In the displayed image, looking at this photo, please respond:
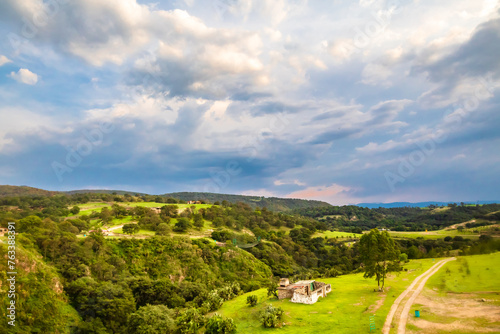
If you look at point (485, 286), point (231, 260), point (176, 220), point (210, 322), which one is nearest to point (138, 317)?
point (210, 322)

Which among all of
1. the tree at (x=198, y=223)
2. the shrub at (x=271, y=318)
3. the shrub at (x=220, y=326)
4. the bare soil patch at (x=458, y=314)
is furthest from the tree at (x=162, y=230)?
the bare soil patch at (x=458, y=314)

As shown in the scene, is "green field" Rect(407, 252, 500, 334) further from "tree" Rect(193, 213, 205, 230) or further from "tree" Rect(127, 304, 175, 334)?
"tree" Rect(193, 213, 205, 230)

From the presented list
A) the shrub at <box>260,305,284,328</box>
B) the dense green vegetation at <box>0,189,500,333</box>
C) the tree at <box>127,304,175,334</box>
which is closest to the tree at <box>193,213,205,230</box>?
the dense green vegetation at <box>0,189,500,333</box>

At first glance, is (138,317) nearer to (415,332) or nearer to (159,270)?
(159,270)

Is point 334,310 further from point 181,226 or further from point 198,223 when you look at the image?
point 198,223

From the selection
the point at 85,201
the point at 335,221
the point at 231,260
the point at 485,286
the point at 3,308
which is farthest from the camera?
the point at 335,221

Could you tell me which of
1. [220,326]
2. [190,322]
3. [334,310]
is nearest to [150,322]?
[190,322]

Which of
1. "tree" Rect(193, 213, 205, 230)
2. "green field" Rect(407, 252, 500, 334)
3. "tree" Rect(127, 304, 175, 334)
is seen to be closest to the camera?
"green field" Rect(407, 252, 500, 334)
